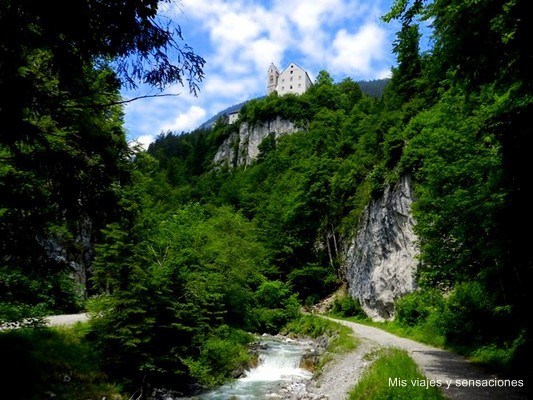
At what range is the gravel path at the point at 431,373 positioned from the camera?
7.80m

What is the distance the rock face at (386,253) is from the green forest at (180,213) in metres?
1.34

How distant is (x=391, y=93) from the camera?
3409 centimetres

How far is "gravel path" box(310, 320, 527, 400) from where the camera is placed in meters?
7.80

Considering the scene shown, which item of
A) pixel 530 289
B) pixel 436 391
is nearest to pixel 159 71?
pixel 436 391

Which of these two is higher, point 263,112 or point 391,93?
point 263,112

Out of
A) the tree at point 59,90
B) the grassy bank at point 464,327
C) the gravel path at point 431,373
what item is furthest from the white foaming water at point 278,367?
the tree at point 59,90

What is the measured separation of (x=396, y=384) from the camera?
8.07 metres

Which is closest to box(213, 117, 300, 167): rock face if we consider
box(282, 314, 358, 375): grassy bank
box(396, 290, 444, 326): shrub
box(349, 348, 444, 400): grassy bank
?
box(282, 314, 358, 375): grassy bank

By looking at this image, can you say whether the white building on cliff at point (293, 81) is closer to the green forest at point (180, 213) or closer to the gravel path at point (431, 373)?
the green forest at point (180, 213)

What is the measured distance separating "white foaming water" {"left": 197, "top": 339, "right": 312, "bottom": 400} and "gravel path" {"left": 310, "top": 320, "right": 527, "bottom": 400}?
6.40ft

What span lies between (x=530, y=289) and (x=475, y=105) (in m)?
6.32

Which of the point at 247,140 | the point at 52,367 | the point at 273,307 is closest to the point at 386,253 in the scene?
the point at 273,307

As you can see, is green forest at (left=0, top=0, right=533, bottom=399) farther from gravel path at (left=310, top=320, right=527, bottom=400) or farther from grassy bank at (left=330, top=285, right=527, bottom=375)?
gravel path at (left=310, top=320, right=527, bottom=400)

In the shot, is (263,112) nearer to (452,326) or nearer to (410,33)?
(452,326)
